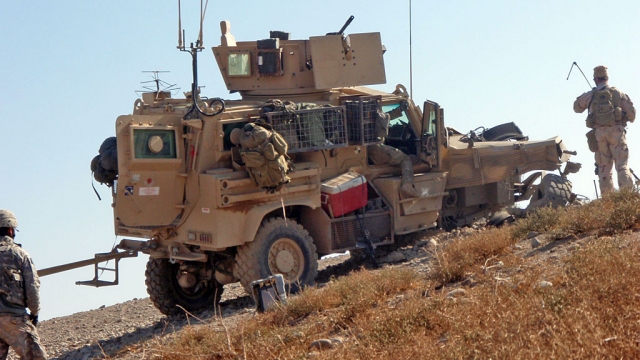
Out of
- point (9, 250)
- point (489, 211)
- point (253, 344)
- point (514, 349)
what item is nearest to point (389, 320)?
point (253, 344)

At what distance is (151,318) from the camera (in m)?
13.0

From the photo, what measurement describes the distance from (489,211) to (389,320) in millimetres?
7700

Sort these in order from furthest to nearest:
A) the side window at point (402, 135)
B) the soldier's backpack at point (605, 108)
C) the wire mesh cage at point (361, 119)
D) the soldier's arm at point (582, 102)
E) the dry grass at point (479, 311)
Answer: the side window at point (402, 135) → the soldier's arm at point (582, 102) → the soldier's backpack at point (605, 108) → the wire mesh cage at point (361, 119) → the dry grass at point (479, 311)

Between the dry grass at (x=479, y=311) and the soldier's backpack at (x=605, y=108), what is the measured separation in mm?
2600

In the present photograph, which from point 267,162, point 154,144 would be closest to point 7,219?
point 154,144

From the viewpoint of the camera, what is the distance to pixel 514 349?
6.07 m

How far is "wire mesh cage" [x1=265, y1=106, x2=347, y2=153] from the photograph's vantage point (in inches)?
470

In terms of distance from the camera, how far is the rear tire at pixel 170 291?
12508 millimetres

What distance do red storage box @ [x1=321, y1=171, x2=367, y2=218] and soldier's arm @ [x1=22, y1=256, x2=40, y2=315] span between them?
4383 millimetres

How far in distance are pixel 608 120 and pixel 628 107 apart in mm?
335

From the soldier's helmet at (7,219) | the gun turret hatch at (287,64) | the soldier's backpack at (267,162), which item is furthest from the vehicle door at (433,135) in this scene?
the soldier's helmet at (7,219)

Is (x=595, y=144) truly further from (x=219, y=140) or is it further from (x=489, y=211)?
(x=219, y=140)

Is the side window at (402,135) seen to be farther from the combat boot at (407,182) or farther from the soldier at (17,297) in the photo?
the soldier at (17,297)

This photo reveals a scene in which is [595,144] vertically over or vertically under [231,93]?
under
